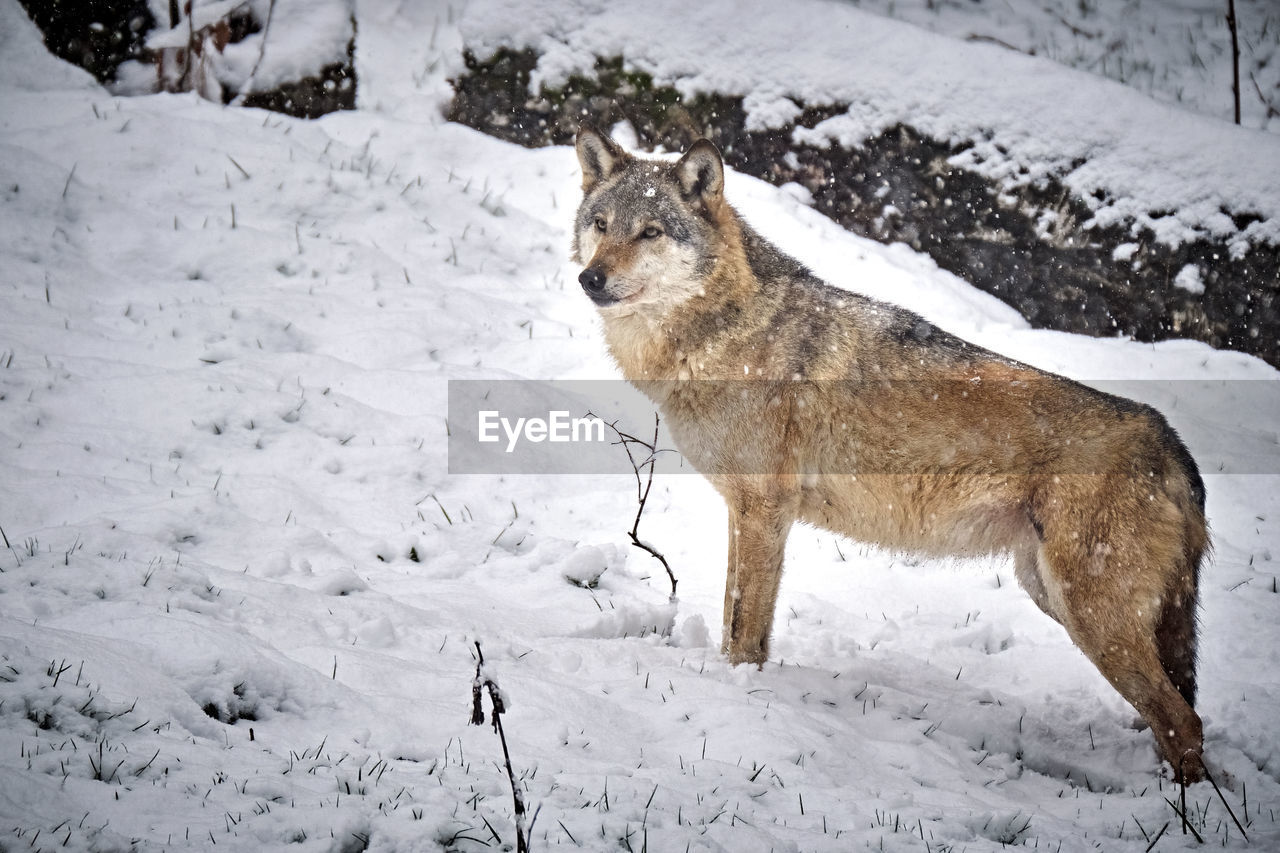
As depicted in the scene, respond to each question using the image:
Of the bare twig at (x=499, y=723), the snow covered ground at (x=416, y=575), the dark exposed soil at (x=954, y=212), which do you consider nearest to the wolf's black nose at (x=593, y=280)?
the snow covered ground at (x=416, y=575)

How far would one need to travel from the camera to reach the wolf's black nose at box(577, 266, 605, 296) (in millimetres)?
4055

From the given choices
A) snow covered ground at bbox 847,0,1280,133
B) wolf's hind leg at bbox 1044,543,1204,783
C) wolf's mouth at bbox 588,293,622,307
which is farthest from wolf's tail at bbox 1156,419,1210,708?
snow covered ground at bbox 847,0,1280,133

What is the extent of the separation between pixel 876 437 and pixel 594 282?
61.9 inches

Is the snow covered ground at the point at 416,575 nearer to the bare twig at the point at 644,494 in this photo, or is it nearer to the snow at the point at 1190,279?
the bare twig at the point at 644,494

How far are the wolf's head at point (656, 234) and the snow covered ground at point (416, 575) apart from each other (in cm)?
153

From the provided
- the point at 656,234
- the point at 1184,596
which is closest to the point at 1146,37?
the point at 656,234

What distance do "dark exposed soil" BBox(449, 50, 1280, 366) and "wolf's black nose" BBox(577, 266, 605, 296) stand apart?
4455mm

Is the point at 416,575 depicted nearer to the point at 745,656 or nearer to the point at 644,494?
the point at 644,494

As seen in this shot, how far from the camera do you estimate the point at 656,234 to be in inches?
169

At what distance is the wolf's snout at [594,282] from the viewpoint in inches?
160

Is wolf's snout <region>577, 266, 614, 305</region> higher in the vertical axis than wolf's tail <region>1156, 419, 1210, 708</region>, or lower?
higher

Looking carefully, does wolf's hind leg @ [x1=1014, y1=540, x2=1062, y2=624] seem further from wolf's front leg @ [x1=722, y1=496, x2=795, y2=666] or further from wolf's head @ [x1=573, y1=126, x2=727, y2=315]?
wolf's head @ [x1=573, y1=126, x2=727, y2=315]

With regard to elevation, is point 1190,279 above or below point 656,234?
below

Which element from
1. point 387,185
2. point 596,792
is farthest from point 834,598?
point 387,185
